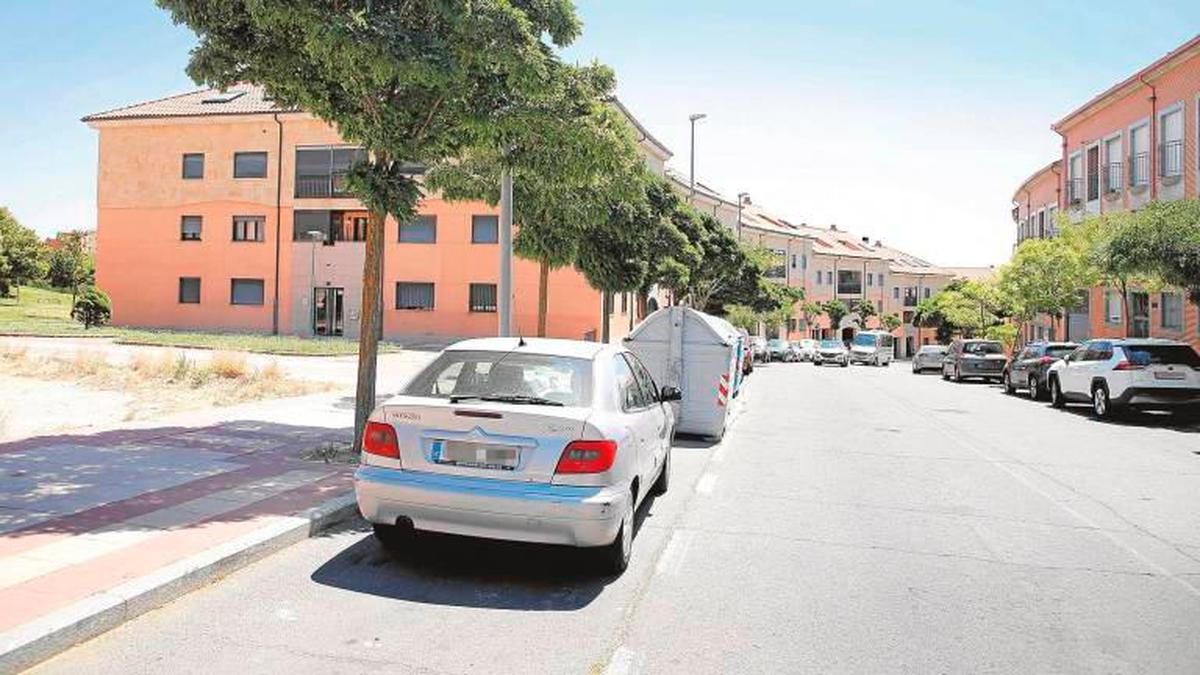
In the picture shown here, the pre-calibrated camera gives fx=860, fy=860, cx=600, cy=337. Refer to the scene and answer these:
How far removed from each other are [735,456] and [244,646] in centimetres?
787

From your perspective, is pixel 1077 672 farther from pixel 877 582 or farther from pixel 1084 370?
pixel 1084 370

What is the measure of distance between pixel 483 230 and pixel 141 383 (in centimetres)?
2319

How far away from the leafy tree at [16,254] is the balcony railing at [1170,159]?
60.0 meters

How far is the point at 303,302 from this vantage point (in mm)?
39812

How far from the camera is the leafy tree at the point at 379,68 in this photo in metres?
7.99

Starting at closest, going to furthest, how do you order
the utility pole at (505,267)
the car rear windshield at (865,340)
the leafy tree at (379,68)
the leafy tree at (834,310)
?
1. the leafy tree at (379,68)
2. the utility pole at (505,267)
3. the car rear windshield at (865,340)
4. the leafy tree at (834,310)

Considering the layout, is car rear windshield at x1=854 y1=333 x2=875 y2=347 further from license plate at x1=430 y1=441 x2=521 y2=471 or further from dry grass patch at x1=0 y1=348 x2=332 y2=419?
license plate at x1=430 y1=441 x2=521 y2=471

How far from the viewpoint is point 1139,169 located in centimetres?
2805

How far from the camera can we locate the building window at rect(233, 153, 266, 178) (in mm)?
39969

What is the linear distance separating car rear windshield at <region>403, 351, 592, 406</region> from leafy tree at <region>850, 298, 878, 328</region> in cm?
7841

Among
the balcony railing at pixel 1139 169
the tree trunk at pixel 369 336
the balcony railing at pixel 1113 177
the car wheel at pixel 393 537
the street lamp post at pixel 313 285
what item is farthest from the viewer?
the street lamp post at pixel 313 285

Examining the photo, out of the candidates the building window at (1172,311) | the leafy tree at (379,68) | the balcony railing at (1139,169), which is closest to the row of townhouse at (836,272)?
the balcony railing at (1139,169)

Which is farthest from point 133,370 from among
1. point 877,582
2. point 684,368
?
point 877,582

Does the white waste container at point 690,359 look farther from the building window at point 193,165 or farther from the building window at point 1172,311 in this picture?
the building window at point 193,165
